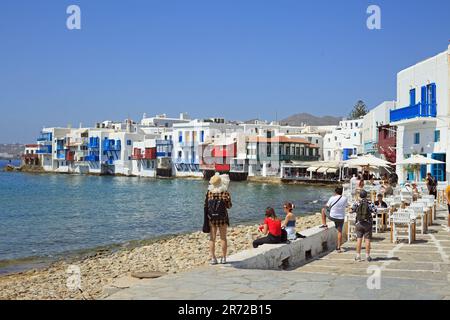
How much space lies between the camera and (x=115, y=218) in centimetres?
3234

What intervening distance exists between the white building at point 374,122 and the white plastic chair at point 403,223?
33792mm

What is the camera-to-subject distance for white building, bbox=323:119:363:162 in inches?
2869

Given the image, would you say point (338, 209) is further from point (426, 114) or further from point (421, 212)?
point (426, 114)

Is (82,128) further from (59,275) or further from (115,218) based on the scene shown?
(59,275)

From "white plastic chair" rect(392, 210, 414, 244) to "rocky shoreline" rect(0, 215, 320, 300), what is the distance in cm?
451

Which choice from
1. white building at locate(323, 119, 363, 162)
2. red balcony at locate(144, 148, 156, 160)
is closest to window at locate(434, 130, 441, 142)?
white building at locate(323, 119, 363, 162)

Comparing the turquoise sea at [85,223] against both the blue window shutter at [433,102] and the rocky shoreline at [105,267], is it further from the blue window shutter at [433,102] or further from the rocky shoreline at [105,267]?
the blue window shutter at [433,102]

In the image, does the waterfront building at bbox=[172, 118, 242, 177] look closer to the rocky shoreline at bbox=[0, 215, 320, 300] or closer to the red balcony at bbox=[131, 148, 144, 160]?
the red balcony at bbox=[131, 148, 144, 160]

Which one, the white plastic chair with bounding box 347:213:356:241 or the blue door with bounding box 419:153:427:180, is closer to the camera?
the white plastic chair with bounding box 347:213:356:241

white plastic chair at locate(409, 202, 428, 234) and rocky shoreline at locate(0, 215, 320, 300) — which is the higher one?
white plastic chair at locate(409, 202, 428, 234)

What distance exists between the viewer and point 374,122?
51.1 meters

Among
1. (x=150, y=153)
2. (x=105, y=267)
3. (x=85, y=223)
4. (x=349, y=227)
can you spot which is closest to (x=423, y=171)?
(x=349, y=227)

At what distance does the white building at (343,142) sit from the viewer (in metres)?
72.9

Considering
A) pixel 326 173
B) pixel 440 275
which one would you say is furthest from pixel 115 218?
pixel 326 173
